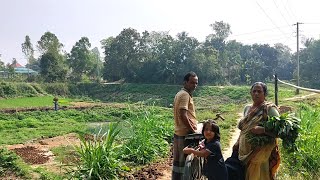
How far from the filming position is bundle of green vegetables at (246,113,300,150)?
297cm

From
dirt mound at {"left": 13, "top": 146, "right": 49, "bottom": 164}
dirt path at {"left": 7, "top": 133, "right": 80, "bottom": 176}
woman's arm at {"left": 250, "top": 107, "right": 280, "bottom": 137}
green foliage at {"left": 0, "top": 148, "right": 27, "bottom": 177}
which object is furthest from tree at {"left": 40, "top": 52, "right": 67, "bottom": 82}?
woman's arm at {"left": 250, "top": 107, "right": 280, "bottom": 137}

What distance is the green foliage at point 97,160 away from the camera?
5274mm

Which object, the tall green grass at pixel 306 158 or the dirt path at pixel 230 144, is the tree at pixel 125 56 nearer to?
the dirt path at pixel 230 144

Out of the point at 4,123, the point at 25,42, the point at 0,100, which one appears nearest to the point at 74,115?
the point at 4,123

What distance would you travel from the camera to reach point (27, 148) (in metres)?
12.8

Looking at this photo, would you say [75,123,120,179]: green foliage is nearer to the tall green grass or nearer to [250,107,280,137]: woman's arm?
the tall green grass

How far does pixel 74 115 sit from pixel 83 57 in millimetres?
22892

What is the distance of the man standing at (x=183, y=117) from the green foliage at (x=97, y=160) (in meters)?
1.63

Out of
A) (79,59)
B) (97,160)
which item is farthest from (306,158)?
(79,59)

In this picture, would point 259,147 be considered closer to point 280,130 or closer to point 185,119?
point 280,130

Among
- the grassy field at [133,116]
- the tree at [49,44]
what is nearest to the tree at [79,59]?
the tree at [49,44]

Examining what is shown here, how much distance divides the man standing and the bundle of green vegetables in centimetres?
99

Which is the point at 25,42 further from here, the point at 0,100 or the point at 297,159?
the point at 297,159

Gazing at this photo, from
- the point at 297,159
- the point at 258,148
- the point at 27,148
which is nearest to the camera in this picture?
the point at 258,148
